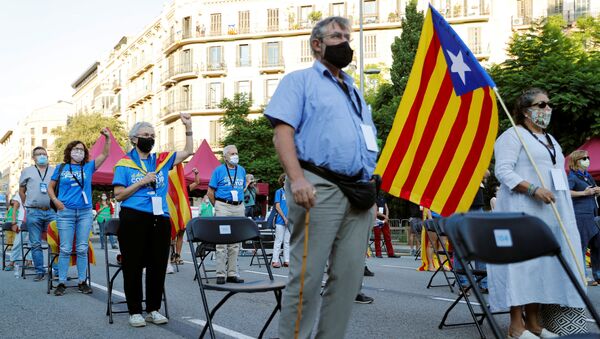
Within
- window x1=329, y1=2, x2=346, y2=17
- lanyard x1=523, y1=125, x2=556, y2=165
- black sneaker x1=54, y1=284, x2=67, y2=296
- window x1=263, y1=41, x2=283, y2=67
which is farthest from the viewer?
window x1=263, y1=41, x2=283, y2=67

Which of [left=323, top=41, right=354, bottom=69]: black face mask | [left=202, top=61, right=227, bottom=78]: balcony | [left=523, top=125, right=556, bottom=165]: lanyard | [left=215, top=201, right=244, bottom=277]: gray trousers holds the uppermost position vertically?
[left=202, top=61, right=227, bottom=78]: balcony

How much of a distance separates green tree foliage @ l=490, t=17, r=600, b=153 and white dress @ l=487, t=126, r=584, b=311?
16899 millimetres

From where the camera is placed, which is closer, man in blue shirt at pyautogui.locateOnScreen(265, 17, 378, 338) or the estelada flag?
man in blue shirt at pyautogui.locateOnScreen(265, 17, 378, 338)

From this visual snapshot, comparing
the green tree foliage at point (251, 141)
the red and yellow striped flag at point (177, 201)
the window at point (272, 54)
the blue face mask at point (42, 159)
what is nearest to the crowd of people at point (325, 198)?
the blue face mask at point (42, 159)

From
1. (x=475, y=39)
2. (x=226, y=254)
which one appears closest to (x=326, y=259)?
(x=226, y=254)

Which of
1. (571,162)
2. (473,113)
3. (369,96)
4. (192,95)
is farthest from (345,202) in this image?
(192,95)

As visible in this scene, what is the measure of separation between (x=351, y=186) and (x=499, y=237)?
832 mm

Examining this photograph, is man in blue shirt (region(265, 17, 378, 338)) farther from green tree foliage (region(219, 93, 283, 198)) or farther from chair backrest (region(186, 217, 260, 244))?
green tree foliage (region(219, 93, 283, 198))

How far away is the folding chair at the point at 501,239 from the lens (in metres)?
3.59

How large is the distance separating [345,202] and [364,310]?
406 cm

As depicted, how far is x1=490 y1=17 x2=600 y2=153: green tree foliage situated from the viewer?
72.1ft

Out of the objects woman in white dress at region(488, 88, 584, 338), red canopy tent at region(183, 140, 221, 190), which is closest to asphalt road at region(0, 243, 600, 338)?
woman in white dress at region(488, 88, 584, 338)

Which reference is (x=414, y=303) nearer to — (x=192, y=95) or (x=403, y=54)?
(x=403, y=54)

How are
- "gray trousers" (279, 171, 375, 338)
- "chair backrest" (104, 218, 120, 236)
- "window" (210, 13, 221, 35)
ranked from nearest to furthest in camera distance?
"gray trousers" (279, 171, 375, 338)
"chair backrest" (104, 218, 120, 236)
"window" (210, 13, 221, 35)
